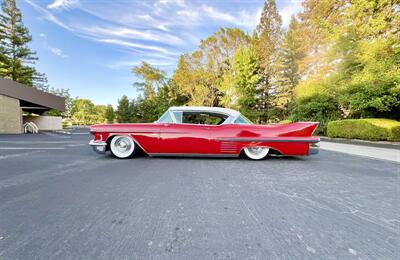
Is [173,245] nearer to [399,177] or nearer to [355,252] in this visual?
[355,252]

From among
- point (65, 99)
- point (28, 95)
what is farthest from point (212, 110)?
point (65, 99)

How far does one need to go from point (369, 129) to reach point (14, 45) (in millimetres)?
31427

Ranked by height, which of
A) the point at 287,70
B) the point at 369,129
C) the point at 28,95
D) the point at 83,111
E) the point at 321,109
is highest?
the point at 287,70

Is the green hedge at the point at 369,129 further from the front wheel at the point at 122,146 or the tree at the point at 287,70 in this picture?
the front wheel at the point at 122,146

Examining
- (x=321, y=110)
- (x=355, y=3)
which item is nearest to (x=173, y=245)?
(x=355, y=3)

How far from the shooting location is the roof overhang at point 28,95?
10852 mm

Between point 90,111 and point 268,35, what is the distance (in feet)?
160

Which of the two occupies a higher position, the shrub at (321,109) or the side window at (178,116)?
the shrub at (321,109)

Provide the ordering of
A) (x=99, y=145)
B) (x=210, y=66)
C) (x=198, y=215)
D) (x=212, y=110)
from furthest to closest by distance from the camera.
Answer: (x=210, y=66) → (x=212, y=110) → (x=99, y=145) → (x=198, y=215)

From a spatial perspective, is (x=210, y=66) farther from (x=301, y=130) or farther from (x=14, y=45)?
(x=14, y=45)

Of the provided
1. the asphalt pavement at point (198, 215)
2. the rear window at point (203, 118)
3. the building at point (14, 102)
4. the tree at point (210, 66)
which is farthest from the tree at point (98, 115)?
the asphalt pavement at point (198, 215)

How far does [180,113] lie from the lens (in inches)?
141

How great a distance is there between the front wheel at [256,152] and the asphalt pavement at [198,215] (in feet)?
3.22

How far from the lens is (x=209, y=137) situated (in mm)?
3354
